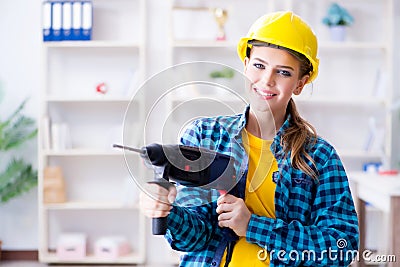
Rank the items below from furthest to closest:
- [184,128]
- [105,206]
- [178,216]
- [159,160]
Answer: [105,206] < [178,216] < [184,128] < [159,160]

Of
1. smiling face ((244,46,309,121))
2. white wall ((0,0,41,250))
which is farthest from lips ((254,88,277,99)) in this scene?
white wall ((0,0,41,250))

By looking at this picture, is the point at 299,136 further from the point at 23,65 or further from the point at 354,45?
the point at 23,65

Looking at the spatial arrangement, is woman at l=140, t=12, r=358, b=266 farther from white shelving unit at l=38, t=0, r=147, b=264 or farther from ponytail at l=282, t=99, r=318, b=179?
white shelving unit at l=38, t=0, r=147, b=264

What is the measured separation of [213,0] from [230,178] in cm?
379

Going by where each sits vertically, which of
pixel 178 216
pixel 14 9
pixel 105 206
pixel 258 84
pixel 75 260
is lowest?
pixel 75 260

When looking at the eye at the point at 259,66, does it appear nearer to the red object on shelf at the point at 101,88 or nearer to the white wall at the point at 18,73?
the red object on shelf at the point at 101,88

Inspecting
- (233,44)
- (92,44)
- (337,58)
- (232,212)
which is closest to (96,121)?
(92,44)

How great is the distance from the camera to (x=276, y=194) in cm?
142

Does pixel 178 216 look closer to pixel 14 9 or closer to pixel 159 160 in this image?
pixel 159 160

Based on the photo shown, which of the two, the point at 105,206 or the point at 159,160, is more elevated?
the point at 159,160

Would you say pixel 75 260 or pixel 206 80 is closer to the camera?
pixel 206 80

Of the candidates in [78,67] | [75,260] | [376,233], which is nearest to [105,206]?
[75,260]

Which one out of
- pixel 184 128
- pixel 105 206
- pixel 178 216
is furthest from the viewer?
pixel 105 206

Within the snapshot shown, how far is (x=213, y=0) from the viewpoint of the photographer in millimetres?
4895
